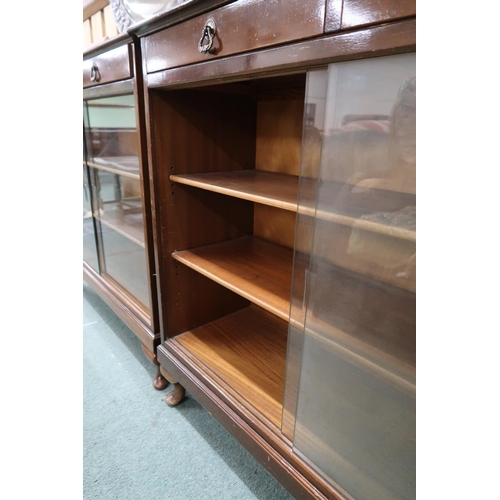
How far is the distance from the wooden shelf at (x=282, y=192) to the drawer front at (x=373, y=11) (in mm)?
242

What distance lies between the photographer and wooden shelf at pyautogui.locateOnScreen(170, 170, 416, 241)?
57cm

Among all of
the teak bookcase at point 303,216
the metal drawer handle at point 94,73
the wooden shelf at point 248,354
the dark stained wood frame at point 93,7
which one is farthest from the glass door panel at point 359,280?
the dark stained wood frame at point 93,7

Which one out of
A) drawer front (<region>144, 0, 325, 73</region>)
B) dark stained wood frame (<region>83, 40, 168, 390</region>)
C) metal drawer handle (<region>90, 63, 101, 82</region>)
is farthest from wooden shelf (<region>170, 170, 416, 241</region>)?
metal drawer handle (<region>90, 63, 101, 82</region>)

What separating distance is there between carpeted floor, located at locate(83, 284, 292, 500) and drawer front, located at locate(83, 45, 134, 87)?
115cm

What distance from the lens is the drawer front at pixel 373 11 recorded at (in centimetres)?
44

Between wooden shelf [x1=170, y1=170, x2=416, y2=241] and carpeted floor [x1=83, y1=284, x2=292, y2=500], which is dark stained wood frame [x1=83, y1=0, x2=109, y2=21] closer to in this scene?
wooden shelf [x1=170, y1=170, x2=416, y2=241]

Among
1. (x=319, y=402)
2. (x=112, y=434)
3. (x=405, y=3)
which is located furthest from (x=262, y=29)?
(x=112, y=434)

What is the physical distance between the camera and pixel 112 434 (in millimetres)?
1144

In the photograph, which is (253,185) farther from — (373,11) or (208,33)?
(373,11)

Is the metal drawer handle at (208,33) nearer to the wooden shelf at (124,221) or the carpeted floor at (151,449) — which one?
the wooden shelf at (124,221)

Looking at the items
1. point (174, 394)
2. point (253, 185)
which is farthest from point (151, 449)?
point (253, 185)

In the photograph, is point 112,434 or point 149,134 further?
point 112,434
